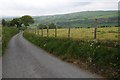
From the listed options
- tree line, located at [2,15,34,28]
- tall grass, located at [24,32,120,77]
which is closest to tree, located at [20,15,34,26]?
tree line, located at [2,15,34,28]

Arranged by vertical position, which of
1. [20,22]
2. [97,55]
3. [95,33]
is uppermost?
[20,22]

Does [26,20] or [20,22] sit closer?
[20,22]

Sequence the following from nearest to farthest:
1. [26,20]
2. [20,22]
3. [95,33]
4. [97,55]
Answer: [97,55] < [95,33] < [20,22] < [26,20]

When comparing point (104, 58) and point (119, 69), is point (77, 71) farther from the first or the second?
point (119, 69)

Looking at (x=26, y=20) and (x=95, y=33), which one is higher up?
(x=26, y=20)

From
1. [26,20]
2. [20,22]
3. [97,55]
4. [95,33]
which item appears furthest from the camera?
[26,20]

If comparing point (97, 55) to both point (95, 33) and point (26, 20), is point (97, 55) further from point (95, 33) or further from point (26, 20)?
point (26, 20)

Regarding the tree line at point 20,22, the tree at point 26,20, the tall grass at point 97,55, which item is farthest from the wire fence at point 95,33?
the tree at point 26,20

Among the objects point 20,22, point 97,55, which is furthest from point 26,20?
point 97,55

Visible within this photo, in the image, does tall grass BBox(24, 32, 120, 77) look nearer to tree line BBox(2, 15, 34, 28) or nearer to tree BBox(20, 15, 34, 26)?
tree line BBox(2, 15, 34, 28)

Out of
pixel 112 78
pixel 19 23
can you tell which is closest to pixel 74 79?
pixel 112 78

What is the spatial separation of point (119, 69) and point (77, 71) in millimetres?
2427

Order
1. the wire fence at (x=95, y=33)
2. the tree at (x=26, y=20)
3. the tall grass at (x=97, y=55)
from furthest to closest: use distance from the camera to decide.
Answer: the tree at (x=26, y=20) < the wire fence at (x=95, y=33) < the tall grass at (x=97, y=55)

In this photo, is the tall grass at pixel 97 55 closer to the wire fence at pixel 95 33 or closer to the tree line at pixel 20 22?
the wire fence at pixel 95 33
